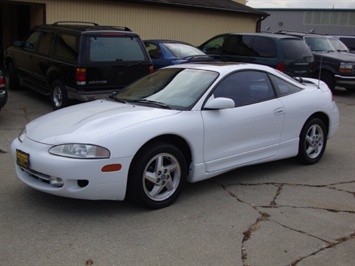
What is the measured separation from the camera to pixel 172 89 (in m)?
5.22

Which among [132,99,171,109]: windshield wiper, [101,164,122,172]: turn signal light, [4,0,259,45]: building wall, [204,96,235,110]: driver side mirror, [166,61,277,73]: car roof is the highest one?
[4,0,259,45]: building wall

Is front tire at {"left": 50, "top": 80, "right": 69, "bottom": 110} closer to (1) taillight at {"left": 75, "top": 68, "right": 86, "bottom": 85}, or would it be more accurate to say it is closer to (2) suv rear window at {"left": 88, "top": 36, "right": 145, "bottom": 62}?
→ (1) taillight at {"left": 75, "top": 68, "right": 86, "bottom": 85}

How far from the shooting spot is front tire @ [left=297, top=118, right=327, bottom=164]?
6.05 meters

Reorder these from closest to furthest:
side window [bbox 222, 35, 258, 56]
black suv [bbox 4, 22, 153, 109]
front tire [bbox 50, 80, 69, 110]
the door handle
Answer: the door handle, black suv [bbox 4, 22, 153, 109], front tire [bbox 50, 80, 69, 110], side window [bbox 222, 35, 258, 56]

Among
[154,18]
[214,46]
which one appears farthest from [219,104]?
[154,18]

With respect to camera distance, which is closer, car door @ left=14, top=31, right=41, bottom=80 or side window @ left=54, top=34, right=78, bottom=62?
side window @ left=54, top=34, right=78, bottom=62

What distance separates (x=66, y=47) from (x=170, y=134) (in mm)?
4945

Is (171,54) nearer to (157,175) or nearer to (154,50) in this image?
(154,50)

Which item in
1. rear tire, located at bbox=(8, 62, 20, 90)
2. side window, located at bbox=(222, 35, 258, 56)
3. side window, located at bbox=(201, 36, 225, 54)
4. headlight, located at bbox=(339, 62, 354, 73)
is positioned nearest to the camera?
rear tire, located at bbox=(8, 62, 20, 90)

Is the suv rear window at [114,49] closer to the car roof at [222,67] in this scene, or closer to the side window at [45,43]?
the side window at [45,43]

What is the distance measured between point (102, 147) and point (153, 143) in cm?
56

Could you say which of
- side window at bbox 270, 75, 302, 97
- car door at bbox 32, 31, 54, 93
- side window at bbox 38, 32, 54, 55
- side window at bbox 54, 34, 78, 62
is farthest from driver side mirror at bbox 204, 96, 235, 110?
side window at bbox 38, 32, 54, 55

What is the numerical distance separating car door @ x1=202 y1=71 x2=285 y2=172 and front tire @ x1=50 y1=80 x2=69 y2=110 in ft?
14.1

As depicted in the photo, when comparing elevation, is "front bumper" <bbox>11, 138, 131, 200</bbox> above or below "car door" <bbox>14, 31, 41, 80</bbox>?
below
